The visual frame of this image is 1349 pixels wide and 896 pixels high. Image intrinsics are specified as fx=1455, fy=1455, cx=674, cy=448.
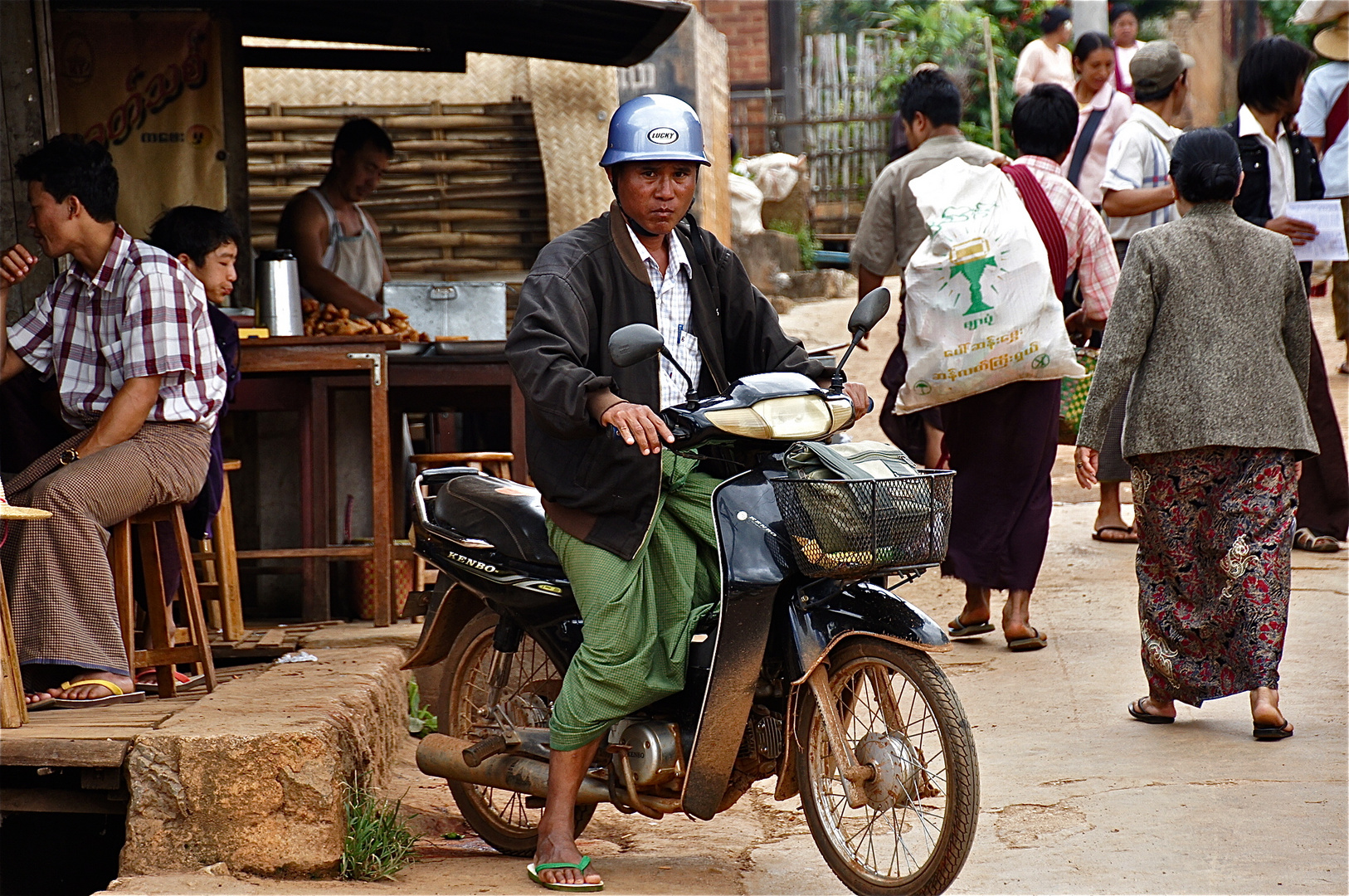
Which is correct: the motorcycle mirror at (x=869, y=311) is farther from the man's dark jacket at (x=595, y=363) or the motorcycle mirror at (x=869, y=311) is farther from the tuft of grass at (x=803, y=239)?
the tuft of grass at (x=803, y=239)

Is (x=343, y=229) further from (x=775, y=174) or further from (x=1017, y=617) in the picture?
(x=775, y=174)

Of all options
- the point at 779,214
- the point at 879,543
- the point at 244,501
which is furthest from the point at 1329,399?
the point at 779,214

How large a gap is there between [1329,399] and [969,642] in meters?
2.11

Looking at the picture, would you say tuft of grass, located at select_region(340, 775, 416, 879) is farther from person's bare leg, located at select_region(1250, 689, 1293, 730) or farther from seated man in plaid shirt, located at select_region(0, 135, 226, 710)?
person's bare leg, located at select_region(1250, 689, 1293, 730)

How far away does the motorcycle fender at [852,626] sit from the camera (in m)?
3.30

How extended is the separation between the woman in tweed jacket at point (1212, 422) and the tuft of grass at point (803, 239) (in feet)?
40.2

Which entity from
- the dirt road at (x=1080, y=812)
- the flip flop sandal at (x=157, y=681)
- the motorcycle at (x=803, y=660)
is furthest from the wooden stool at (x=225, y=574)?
the motorcycle at (x=803, y=660)

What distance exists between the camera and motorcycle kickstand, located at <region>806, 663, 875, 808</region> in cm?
334

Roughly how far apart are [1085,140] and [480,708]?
5.11 metres

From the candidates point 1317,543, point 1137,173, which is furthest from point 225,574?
point 1317,543

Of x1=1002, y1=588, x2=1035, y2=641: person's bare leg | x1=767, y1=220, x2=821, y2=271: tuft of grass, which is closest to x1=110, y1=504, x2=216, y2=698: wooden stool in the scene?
x1=1002, y1=588, x2=1035, y2=641: person's bare leg

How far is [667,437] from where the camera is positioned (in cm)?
320

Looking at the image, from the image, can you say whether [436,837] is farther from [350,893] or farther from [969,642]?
[969,642]

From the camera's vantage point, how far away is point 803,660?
3.34m
